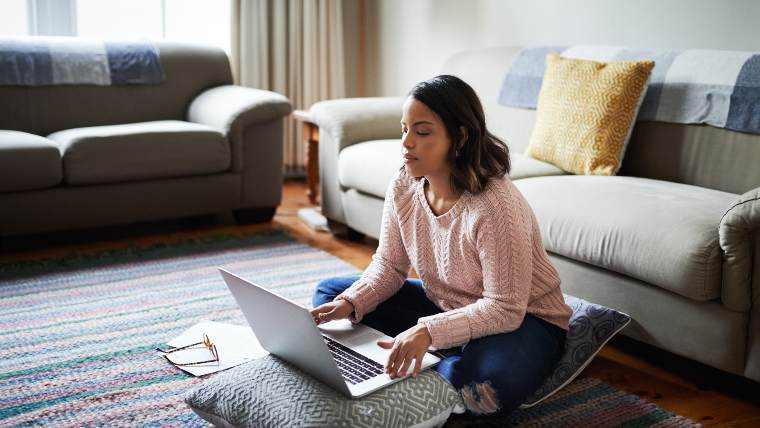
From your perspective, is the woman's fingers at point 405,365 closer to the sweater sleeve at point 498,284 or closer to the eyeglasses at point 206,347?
the sweater sleeve at point 498,284

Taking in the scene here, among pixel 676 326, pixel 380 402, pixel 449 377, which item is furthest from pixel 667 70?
pixel 380 402

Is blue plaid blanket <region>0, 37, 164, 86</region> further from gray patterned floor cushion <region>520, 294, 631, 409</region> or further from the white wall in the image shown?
gray patterned floor cushion <region>520, 294, 631, 409</region>

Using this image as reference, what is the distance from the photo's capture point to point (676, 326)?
2004 mm

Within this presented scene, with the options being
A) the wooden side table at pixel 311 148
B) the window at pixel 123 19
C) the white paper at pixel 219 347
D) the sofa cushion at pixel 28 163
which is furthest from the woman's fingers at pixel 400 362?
the window at pixel 123 19

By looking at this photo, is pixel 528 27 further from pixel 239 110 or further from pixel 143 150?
pixel 143 150

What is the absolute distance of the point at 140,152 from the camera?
3.30 meters

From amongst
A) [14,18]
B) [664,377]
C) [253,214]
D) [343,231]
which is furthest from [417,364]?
[14,18]

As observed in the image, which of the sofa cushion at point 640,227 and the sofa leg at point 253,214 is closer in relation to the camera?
the sofa cushion at point 640,227

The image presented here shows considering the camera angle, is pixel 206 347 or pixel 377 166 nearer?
pixel 206 347

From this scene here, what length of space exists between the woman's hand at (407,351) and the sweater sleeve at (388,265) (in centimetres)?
28

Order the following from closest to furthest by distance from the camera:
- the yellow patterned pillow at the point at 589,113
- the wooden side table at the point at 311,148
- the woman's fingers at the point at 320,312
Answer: the woman's fingers at the point at 320,312, the yellow patterned pillow at the point at 589,113, the wooden side table at the point at 311,148

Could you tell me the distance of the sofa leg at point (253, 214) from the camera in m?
3.73

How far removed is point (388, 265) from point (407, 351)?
1.25ft

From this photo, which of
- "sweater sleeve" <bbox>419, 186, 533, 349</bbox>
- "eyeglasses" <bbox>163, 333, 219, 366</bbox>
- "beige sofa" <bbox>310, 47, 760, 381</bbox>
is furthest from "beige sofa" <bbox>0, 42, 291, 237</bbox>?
"sweater sleeve" <bbox>419, 186, 533, 349</bbox>
